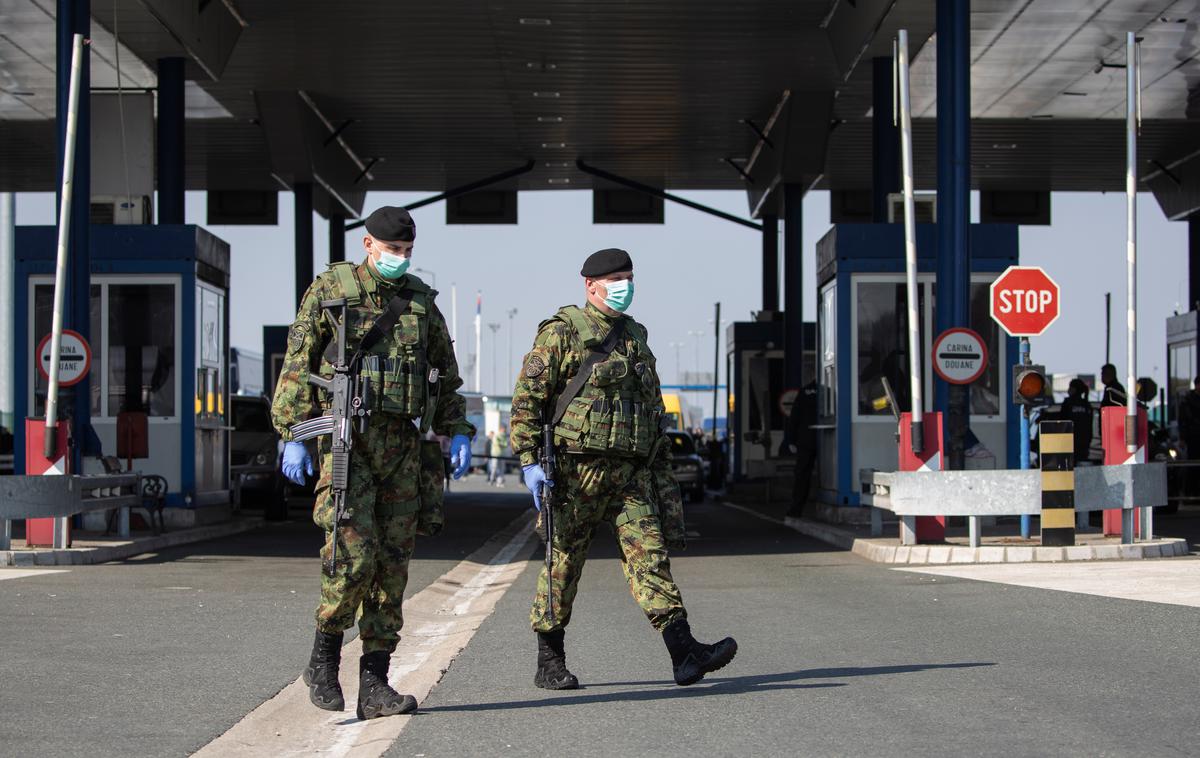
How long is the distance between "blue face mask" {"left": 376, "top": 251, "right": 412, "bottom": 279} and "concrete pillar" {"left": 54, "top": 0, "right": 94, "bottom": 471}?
12307 millimetres

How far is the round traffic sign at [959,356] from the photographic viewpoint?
57.0ft

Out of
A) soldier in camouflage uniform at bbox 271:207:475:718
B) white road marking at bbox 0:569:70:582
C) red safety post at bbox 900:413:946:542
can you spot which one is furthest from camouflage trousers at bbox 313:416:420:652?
red safety post at bbox 900:413:946:542

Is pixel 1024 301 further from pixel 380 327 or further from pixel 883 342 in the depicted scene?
pixel 380 327

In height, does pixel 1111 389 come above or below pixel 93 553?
above

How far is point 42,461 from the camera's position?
53.2ft

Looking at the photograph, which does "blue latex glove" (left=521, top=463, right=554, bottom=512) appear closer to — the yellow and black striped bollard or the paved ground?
the paved ground

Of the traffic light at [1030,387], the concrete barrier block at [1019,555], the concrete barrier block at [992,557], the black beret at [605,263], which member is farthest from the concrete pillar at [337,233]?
the black beret at [605,263]

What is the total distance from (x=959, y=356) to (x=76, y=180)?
31.9 ft

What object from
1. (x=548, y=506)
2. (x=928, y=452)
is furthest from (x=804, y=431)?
(x=548, y=506)

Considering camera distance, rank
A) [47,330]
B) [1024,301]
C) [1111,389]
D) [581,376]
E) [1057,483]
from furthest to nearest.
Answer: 1. [1111,389]
2. [47,330]
3. [1024,301]
4. [1057,483]
5. [581,376]

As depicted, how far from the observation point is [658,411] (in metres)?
7.61

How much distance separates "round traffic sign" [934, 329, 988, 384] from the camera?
683 inches

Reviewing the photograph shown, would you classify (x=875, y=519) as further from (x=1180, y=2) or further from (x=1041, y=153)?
(x=1041, y=153)

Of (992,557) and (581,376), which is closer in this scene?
(581,376)
